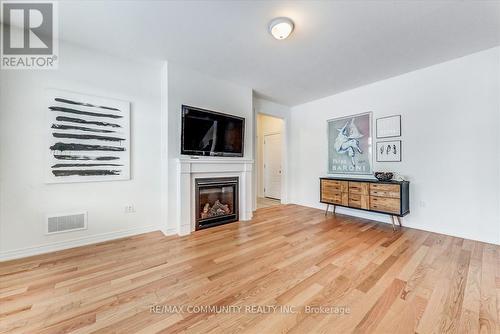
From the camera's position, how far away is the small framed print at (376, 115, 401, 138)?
3.47 m

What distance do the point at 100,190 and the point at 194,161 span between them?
1.32 metres

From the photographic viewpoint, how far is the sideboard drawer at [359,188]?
349 cm

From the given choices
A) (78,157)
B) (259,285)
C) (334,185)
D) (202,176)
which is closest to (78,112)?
(78,157)

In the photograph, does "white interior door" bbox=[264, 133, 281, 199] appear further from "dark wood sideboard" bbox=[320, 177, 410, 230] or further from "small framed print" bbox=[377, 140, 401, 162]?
"small framed print" bbox=[377, 140, 401, 162]

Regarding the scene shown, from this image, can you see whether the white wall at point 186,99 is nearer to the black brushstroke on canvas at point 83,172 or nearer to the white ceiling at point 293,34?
the white ceiling at point 293,34

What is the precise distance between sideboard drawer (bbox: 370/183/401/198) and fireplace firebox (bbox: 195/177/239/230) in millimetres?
2365

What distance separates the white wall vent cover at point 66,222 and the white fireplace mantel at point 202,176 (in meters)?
1.19

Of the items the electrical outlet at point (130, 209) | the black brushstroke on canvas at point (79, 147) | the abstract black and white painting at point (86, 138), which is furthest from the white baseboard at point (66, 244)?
the black brushstroke on canvas at point (79, 147)

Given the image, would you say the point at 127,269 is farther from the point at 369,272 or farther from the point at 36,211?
the point at 369,272

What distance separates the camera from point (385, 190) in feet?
10.8

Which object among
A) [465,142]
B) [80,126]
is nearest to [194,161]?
[80,126]

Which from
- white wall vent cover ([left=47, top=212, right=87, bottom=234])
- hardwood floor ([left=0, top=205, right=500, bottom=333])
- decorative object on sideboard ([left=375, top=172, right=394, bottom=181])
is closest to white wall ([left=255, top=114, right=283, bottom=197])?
decorative object on sideboard ([left=375, top=172, right=394, bottom=181])

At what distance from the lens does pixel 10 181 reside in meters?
2.26

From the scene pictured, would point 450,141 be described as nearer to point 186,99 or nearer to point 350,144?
point 350,144
